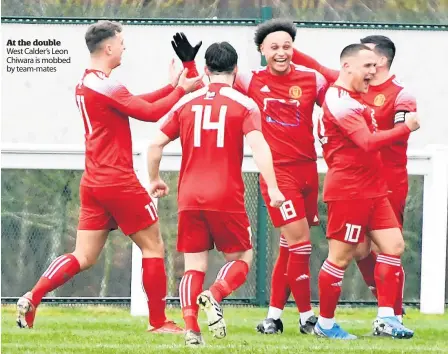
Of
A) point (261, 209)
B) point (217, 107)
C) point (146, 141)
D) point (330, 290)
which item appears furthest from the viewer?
point (261, 209)

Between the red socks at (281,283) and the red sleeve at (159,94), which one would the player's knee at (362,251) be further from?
the red sleeve at (159,94)

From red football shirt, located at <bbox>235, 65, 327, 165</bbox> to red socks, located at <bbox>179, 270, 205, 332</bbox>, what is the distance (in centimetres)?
128

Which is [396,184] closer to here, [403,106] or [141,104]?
[403,106]

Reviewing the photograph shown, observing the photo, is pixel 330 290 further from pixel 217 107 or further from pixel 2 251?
pixel 2 251

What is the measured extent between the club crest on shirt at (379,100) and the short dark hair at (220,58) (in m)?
1.45

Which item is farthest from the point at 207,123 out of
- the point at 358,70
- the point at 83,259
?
the point at 83,259

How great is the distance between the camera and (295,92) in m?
11.0

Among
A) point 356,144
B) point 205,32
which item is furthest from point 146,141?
point 356,144

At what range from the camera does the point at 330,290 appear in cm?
1070

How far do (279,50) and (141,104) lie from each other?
111 cm

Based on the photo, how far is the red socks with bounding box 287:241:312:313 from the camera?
11.1m

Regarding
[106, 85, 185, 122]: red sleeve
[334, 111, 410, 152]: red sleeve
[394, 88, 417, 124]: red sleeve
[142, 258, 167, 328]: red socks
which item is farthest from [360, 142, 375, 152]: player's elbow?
[142, 258, 167, 328]: red socks

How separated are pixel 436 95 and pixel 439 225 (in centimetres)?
148

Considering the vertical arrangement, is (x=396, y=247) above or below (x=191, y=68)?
below
